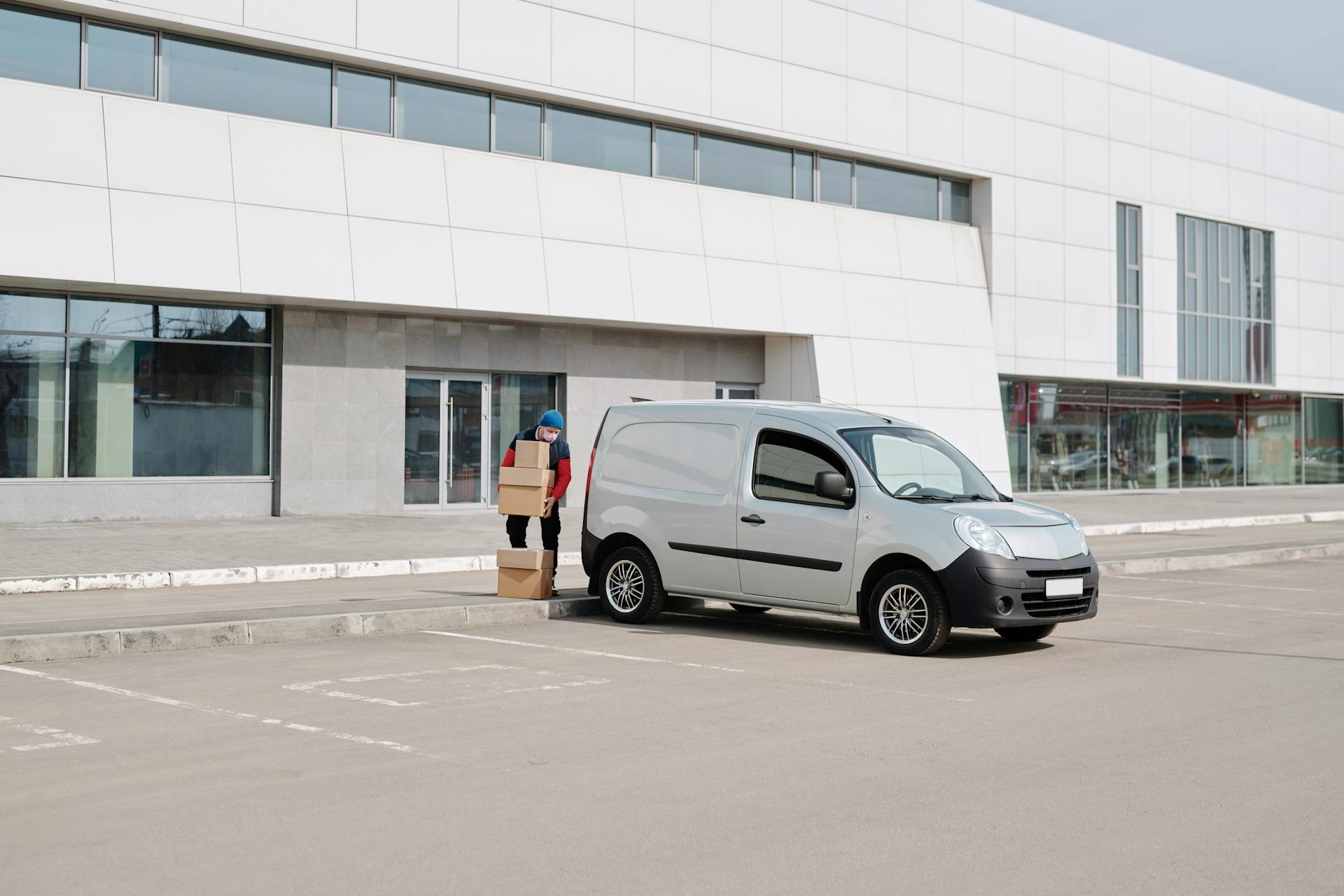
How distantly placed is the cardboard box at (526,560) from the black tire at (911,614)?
3.60 meters

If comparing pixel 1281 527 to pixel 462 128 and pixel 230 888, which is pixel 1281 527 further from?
pixel 230 888

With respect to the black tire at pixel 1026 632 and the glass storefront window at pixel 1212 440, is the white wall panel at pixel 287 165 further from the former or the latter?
the glass storefront window at pixel 1212 440

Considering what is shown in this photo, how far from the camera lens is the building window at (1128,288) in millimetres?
34969

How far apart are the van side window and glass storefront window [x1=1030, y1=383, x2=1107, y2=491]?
2417 centimetres

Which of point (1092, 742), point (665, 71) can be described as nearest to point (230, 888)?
point (1092, 742)

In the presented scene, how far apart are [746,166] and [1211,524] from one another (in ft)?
37.9

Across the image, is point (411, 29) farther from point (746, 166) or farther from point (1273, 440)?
point (1273, 440)

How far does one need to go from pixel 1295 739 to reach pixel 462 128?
63.1ft

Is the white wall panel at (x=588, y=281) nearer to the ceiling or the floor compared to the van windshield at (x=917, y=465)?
nearer to the ceiling

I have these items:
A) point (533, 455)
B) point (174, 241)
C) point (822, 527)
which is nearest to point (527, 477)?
point (533, 455)

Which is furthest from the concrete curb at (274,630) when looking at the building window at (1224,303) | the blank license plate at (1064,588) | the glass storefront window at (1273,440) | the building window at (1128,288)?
the glass storefront window at (1273,440)

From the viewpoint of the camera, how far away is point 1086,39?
34.2 m

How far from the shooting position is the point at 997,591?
9.77 m

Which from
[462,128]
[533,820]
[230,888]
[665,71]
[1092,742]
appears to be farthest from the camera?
[665,71]
